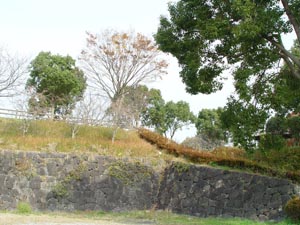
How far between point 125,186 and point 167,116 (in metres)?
22.9

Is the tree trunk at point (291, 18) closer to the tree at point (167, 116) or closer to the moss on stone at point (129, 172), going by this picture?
the moss on stone at point (129, 172)

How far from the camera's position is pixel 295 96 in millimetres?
10828

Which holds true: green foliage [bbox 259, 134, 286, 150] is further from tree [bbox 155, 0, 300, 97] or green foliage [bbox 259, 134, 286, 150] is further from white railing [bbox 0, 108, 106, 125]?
white railing [bbox 0, 108, 106, 125]

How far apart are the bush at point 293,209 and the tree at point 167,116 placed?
26.4m

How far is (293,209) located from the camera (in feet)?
41.6

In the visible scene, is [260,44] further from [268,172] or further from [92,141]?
[92,141]

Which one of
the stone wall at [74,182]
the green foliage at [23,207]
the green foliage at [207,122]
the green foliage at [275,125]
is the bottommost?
the green foliage at [23,207]

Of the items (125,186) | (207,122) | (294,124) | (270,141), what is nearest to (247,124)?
(270,141)

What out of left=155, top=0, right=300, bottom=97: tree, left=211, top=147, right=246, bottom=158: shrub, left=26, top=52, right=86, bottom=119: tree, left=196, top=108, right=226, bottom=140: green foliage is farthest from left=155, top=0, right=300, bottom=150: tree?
left=196, top=108, right=226, bottom=140: green foliage

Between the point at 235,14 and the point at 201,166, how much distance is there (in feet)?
26.5

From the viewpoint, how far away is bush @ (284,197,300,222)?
41.2ft

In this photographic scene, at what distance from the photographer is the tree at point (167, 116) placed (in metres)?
39.8

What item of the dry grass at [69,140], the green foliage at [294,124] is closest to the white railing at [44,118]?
the dry grass at [69,140]

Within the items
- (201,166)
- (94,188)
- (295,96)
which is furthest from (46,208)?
(295,96)
